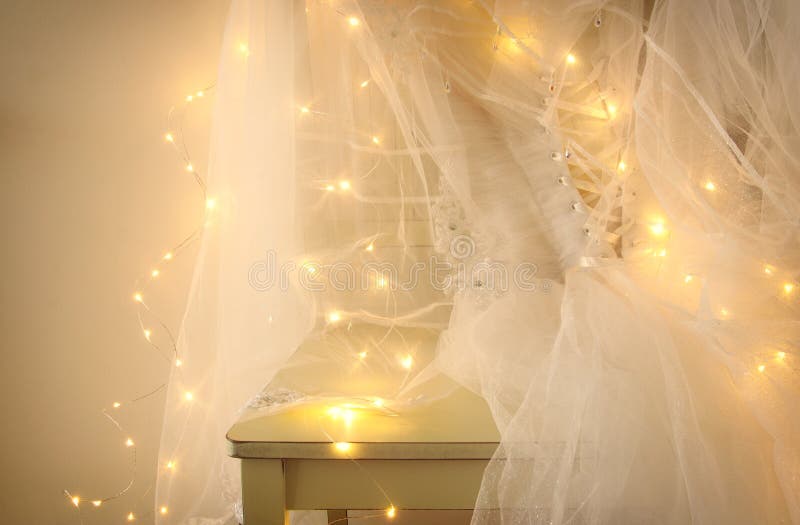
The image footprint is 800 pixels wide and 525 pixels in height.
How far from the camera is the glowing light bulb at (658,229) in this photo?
36.0 inches

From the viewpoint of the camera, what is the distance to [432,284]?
1.05 meters

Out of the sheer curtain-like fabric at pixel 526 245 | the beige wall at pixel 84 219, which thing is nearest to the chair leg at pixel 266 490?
the sheer curtain-like fabric at pixel 526 245

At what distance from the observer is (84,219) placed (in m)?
1.38

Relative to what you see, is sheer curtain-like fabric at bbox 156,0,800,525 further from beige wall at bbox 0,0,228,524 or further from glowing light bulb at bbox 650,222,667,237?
beige wall at bbox 0,0,228,524

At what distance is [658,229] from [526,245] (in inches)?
7.9

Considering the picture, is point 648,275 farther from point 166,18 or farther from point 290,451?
point 166,18

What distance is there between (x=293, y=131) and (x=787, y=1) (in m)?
0.74

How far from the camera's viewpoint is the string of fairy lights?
2.48 ft

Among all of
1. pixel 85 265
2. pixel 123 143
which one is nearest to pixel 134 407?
pixel 85 265

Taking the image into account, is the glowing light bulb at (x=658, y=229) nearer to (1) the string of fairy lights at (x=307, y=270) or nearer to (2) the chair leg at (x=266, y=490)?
(1) the string of fairy lights at (x=307, y=270)

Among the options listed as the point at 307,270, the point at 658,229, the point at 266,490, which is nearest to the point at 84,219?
the point at 307,270

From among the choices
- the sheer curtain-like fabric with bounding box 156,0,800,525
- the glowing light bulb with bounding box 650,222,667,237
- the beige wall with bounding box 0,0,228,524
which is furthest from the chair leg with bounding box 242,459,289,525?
the beige wall with bounding box 0,0,228,524

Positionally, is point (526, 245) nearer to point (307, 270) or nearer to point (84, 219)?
point (307, 270)

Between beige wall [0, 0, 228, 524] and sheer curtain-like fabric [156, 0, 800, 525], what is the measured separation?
0.42 metres
